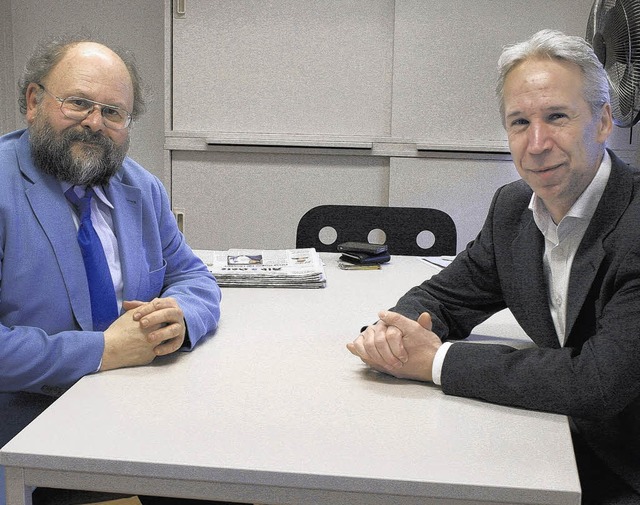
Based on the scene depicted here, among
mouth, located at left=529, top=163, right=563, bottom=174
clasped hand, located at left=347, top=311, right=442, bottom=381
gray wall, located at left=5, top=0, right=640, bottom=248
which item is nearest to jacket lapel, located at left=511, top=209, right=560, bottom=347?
mouth, located at left=529, top=163, right=563, bottom=174

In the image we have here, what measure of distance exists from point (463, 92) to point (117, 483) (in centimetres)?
302

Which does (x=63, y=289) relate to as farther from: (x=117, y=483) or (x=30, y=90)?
(x=117, y=483)

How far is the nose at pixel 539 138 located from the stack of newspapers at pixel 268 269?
0.83 metres

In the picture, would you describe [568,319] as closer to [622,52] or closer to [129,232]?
[129,232]

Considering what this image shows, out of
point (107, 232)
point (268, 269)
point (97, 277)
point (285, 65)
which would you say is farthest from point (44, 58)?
point (285, 65)

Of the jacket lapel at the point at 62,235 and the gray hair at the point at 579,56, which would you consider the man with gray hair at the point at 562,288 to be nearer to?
the gray hair at the point at 579,56

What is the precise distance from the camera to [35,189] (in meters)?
1.55

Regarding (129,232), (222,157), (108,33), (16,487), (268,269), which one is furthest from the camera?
(108,33)

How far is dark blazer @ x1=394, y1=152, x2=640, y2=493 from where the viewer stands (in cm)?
118

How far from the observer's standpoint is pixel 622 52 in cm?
246

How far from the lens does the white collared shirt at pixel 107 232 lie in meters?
1.68

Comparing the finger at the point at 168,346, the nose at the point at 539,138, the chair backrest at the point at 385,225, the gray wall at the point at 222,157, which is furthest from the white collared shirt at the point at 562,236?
the gray wall at the point at 222,157

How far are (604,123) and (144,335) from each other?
938mm

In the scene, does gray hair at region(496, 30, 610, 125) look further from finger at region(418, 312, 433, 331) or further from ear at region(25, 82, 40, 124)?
ear at region(25, 82, 40, 124)
